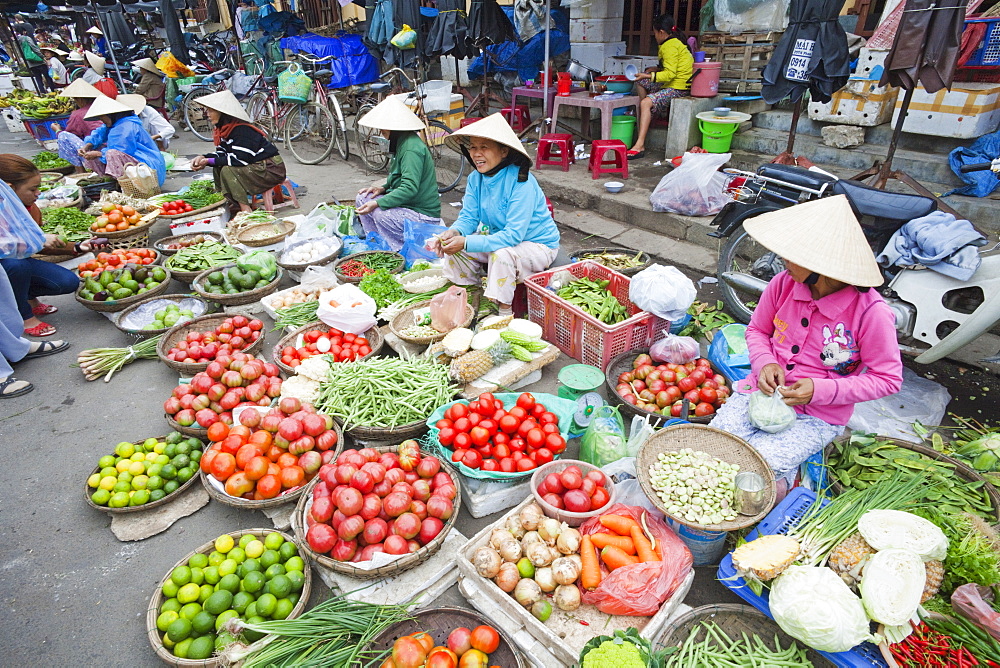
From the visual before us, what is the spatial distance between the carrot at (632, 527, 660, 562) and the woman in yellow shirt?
21.3 ft

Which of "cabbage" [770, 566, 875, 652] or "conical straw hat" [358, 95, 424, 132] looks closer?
"cabbage" [770, 566, 875, 652]

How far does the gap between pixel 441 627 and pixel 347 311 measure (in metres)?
2.41

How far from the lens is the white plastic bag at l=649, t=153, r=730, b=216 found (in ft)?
18.4

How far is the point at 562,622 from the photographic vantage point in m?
2.12

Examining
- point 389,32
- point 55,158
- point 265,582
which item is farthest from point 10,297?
point 389,32

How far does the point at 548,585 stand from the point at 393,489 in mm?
839

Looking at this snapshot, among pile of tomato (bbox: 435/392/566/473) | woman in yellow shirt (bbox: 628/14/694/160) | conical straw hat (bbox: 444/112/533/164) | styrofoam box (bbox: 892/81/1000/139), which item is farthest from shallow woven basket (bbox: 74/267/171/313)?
styrofoam box (bbox: 892/81/1000/139)

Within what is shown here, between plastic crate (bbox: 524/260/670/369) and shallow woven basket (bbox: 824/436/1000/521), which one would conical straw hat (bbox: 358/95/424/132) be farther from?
shallow woven basket (bbox: 824/436/1000/521)

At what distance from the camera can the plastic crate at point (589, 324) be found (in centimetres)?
361

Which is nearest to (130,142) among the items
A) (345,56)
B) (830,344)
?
(345,56)

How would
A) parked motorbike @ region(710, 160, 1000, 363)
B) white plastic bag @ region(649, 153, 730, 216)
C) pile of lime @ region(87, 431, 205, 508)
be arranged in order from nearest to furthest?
pile of lime @ region(87, 431, 205, 508) → parked motorbike @ region(710, 160, 1000, 363) → white plastic bag @ region(649, 153, 730, 216)

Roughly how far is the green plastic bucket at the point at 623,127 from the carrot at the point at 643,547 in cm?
649

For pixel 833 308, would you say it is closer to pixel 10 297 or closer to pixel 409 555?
pixel 409 555

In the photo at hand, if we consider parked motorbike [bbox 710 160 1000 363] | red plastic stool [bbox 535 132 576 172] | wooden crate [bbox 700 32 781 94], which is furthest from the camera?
wooden crate [bbox 700 32 781 94]
